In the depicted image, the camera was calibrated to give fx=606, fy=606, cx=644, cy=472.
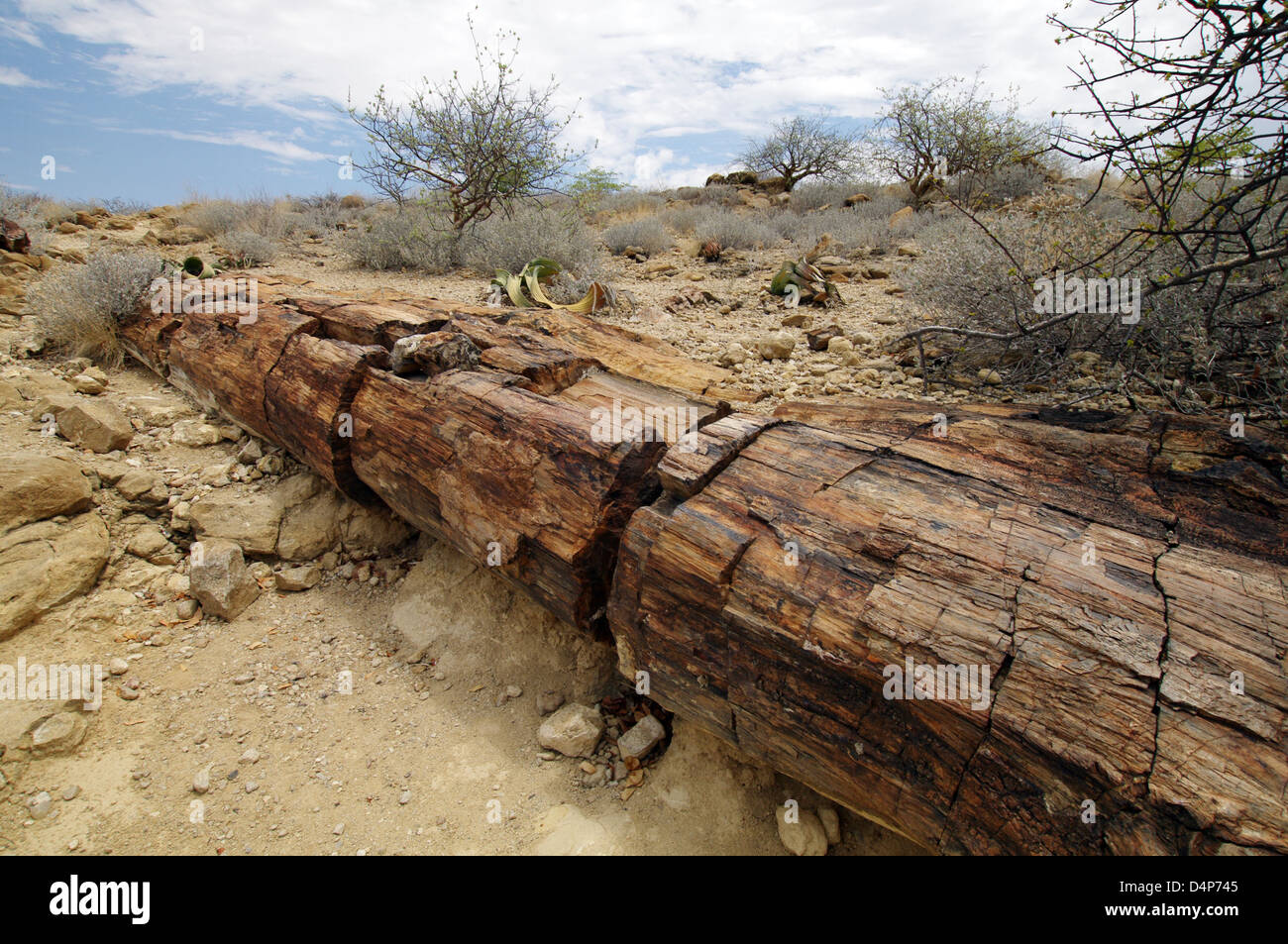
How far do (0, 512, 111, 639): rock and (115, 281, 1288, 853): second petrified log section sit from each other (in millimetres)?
1313

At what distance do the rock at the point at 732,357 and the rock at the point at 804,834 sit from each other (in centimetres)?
338

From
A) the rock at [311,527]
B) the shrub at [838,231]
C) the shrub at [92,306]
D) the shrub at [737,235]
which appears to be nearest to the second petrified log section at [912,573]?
the rock at [311,527]

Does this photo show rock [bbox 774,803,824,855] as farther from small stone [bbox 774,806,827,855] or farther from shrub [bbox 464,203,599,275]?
shrub [bbox 464,203,599,275]

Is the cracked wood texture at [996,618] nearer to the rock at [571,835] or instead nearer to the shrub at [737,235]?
the rock at [571,835]

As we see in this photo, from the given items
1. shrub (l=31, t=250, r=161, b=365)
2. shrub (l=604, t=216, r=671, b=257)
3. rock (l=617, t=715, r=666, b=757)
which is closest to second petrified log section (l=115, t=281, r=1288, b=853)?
rock (l=617, t=715, r=666, b=757)

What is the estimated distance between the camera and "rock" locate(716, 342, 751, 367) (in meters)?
4.83

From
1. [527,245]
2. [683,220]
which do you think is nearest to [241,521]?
[527,245]

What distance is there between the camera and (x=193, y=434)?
390 centimetres

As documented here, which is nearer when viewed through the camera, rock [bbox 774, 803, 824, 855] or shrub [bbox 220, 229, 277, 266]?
rock [bbox 774, 803, 824, 855]

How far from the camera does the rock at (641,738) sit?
95.0 inches

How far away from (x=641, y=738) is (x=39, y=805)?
2.20 m

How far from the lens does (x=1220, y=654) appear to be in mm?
1494

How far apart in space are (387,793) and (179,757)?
888 mm
